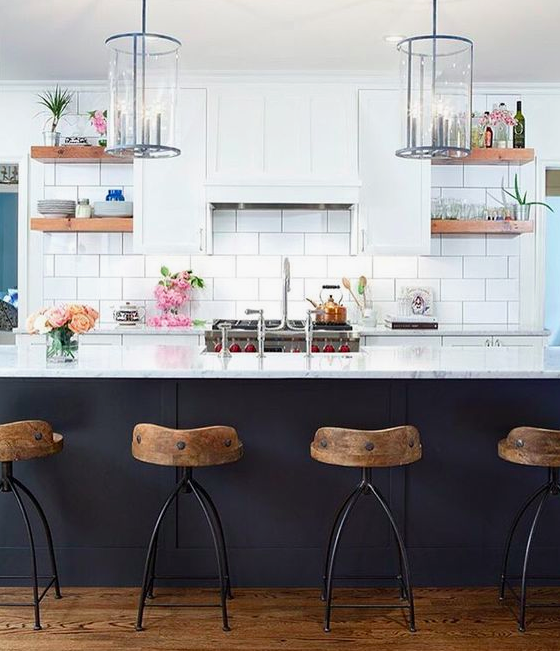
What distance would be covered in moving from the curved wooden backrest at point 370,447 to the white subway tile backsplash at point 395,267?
125 inches

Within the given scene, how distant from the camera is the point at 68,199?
6.29 m

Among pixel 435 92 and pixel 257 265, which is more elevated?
pixel 435 92

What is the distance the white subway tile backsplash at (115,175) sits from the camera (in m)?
6.29

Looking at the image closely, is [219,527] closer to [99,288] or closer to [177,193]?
[177,193]

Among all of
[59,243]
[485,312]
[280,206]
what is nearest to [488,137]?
[485,312]

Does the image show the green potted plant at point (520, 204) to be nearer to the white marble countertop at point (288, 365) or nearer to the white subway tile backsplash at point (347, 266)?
the white subway tile backsplash at point (347, 266)

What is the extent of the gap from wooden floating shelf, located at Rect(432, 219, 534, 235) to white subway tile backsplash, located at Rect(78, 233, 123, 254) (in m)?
2.21

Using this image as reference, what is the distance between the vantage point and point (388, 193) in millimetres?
5996

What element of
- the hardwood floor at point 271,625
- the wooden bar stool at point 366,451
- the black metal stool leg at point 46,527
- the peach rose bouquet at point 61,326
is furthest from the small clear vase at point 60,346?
the wooden bar stool at point 366,451

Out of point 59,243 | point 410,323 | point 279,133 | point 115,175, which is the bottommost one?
point 410,323

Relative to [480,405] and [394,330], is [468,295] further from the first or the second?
[480,405]

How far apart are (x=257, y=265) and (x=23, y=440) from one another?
127 inches

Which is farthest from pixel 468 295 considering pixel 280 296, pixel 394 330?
pixel 280 296

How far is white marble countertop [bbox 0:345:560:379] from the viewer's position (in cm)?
342
